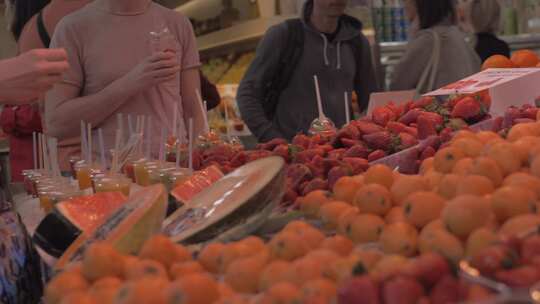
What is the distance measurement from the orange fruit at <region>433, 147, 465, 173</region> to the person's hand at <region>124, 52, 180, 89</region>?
5.02ft

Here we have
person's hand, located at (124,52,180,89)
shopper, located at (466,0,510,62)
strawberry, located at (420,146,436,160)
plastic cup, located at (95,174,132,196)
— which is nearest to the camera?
strawberry, located at (420,146,436,160)

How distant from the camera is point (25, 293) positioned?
1895 mm

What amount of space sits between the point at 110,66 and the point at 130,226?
1.85m

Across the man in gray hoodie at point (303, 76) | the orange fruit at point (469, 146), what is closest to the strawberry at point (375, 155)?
the orange fruit at point (469, 146)

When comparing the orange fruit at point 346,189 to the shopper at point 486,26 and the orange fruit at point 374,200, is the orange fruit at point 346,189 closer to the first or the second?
the orange fruit at point 374,200

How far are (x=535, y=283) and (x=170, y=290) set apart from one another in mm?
471

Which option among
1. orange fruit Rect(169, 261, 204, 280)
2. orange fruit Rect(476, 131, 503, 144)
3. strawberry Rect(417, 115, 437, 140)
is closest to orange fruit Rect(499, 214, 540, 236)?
orange fruit Rect(169, 261, 204, 280)

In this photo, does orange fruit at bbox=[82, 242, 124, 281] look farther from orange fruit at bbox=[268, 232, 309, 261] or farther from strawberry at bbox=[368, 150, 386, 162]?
strawberry at bbox=[368, 150, 386, 162]

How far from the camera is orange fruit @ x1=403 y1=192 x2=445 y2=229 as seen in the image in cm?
137

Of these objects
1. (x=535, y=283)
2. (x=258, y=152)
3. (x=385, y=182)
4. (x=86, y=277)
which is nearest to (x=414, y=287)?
(x=535, y=283)

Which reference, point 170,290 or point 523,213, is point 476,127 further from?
point 170,290

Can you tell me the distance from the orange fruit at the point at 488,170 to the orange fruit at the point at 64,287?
718mm

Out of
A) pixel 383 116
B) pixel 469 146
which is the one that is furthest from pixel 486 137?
pixel 383 116

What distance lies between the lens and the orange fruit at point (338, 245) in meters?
1.35
